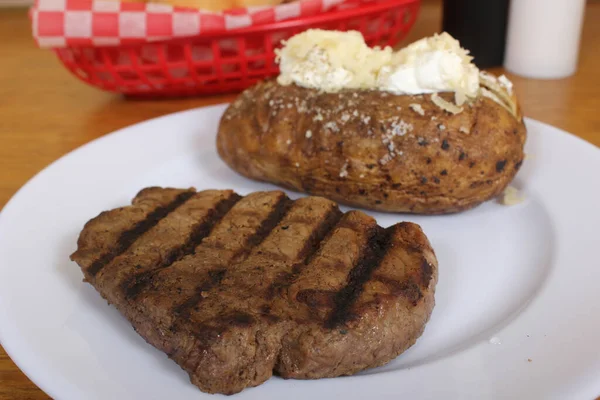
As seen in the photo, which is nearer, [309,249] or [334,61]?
[309,249]

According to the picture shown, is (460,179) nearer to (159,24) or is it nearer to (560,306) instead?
(560,306)

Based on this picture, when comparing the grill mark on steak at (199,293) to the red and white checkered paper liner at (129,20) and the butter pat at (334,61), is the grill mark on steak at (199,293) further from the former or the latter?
→ the red and white checkered paper liner at (129,20)

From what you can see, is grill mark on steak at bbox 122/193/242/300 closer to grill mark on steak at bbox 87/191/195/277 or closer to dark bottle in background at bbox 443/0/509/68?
grill mark on steak at bbox 87/191/195/277

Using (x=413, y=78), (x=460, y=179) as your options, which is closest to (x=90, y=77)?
(x=413, y=78)

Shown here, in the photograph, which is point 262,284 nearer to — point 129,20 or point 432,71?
point 432,71

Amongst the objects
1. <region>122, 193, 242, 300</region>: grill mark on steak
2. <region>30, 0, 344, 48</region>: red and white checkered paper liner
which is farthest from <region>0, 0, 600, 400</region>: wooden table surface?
<region>122, 193, 242, 300</region>: grill mark on steak

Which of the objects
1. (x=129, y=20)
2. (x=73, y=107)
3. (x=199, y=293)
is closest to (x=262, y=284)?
(x=199, y=293)
